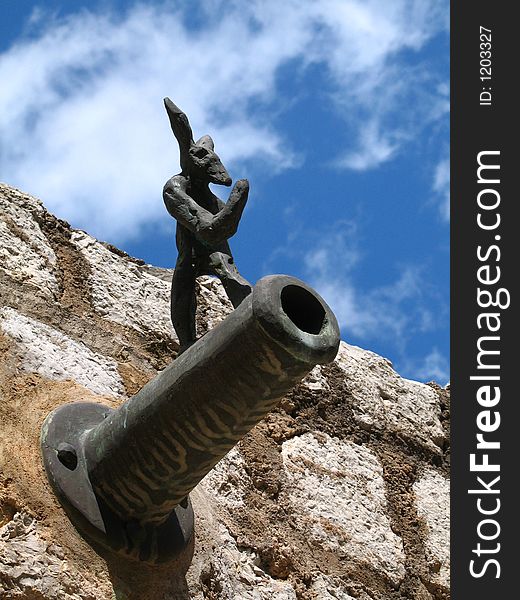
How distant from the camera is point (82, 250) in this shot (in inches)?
141

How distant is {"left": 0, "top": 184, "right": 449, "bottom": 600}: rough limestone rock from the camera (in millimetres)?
2891

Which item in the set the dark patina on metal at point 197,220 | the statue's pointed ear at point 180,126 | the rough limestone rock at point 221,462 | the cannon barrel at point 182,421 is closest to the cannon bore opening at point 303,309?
the cannon barrel at point 182,421

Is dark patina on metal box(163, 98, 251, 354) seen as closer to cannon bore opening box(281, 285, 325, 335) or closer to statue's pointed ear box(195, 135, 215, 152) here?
statue's pointed ear box(195, 135, 215, 152)

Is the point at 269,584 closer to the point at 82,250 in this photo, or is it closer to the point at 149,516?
the point at 149,516

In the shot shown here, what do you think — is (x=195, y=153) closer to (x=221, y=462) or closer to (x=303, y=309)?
(x=303, y=309)

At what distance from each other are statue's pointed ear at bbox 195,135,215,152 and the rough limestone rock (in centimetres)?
63

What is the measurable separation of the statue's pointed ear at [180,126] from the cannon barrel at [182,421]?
1.67 feet

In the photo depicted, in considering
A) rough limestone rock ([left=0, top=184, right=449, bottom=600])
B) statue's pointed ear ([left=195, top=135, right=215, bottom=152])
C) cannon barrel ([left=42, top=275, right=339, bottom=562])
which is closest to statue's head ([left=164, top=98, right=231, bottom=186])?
statue's pointed ear ([left=195, top=135, right=215, bottom=152])

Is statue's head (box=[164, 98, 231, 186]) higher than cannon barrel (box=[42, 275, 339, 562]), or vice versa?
statue's head (box=[164, 98, 231, 186])

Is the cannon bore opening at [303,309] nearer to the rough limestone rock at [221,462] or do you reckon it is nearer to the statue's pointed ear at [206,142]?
the statue's pointed ear at [206,142]

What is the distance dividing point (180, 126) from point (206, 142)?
0.07 metres

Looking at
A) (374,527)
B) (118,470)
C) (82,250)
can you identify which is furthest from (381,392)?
(118,470)

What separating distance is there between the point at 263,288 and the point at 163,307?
1.13 metres

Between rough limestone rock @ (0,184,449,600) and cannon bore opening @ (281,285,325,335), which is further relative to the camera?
rough limestone rock @ (0,184,449,600)
